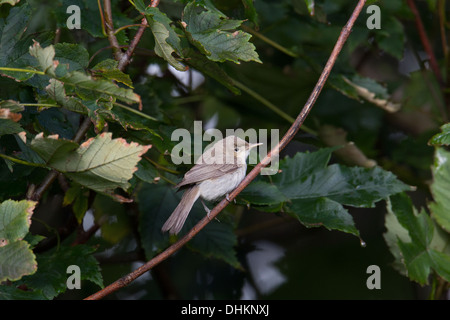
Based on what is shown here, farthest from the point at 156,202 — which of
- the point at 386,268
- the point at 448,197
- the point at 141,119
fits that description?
the point at 386,268

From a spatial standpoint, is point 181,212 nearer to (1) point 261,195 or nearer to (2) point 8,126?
(1) point 261,195

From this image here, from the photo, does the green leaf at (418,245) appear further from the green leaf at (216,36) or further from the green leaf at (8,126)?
the green leaf at (8,126)

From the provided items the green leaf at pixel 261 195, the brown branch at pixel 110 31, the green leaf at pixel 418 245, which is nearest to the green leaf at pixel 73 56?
the brown branch at pixel 110 31

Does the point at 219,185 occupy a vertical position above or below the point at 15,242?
above

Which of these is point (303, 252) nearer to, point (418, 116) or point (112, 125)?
point (418, 116)

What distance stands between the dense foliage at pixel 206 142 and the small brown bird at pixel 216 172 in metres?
0.10

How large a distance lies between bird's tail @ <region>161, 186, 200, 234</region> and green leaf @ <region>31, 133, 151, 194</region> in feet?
1.69

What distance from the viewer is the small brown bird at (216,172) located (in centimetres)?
218

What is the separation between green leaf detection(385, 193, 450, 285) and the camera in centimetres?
220

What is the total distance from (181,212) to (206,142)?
0.30 meters

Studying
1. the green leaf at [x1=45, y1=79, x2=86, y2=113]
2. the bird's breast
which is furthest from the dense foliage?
the bird's breast

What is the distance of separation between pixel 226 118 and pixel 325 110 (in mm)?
643

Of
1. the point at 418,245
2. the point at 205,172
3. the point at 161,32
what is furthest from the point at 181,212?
the point at 418,245

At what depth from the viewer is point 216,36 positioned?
1727mm
